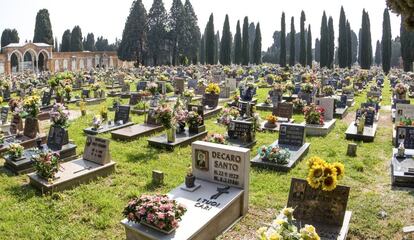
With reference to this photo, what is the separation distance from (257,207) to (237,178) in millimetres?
980

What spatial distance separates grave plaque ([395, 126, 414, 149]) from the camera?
11.4 meters

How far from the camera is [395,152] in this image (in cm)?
1097

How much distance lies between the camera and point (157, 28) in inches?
2520

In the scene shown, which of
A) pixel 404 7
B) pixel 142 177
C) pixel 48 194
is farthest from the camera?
pixel 142 177

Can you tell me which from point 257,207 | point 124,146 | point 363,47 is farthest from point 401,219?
point 363,47

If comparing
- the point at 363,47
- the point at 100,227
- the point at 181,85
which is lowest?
the point at 100,227

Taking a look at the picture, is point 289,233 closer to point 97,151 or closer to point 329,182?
point 329,182

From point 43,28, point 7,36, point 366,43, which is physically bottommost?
point 366,43

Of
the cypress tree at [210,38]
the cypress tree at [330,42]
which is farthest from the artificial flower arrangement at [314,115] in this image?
the cypress tree at [210,38]

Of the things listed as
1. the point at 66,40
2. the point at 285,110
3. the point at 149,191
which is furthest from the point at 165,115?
the point at 66,40

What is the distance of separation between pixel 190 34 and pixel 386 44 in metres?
30.6

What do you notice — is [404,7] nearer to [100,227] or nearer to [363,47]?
[100,227]

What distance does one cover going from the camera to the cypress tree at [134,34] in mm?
62938

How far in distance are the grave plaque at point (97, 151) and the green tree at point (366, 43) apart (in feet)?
184
